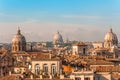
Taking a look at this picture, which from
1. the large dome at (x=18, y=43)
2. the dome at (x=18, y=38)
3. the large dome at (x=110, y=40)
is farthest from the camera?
the large dome at (x=110, y=40)

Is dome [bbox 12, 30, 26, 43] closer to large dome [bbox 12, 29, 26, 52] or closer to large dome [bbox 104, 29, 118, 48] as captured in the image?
large dome [bbox 12, 29, 26, 52]

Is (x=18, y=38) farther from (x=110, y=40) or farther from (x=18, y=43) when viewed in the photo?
(x=110, y=40)

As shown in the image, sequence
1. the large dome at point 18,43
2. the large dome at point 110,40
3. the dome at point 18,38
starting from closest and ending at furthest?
1. the large dome at point 18,43
2. the dome at point 18,38
3. the large dome at point 110,40

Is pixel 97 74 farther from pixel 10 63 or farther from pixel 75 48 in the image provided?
pixel 75 48

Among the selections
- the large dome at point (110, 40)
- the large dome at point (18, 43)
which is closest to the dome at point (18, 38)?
the large dome at point (18, 43)

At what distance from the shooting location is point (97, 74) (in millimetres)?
45219

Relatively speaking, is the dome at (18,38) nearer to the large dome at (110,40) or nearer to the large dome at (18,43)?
the large dome at (18,43)

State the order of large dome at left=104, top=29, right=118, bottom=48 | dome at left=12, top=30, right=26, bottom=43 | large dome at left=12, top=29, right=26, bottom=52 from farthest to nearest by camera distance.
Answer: large dome at left=104, top=29, right=118, bottom=48 → dome at left=12, top=30, right=26, bottom=43 → large dome at left=12, top=29, right=26, bottom=52

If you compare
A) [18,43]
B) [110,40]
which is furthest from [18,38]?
[110,40]

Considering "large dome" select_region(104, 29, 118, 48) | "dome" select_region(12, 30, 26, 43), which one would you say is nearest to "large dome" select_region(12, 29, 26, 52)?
"dome" select_region(12, 30, 26, 43)

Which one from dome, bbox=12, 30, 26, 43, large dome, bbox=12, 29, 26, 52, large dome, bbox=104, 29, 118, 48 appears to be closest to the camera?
large dome, bbox=12, 29, 26, 52

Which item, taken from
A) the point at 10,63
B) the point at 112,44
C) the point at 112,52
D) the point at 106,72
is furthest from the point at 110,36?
the point at 106,72

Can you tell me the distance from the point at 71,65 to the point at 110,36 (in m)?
115

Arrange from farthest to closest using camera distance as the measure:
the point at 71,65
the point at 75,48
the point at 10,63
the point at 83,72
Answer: the point at 75,48 < the point at 10,63 < the point at 71,65 < the point at 83,72
